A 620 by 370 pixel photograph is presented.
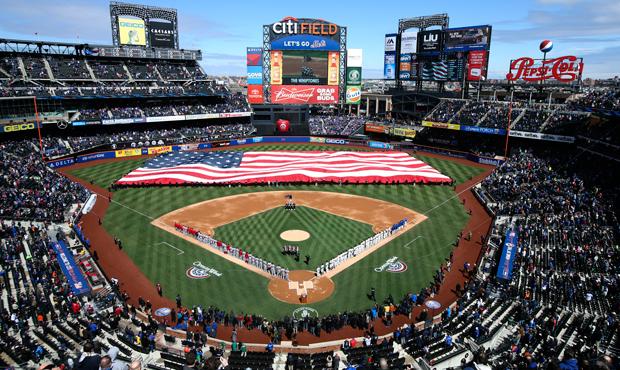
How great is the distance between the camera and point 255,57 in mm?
74750

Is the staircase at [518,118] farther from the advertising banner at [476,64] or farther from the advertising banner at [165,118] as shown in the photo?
the advertising banner at [165,118]

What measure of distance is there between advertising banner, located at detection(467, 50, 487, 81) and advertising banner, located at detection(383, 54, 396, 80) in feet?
48.8

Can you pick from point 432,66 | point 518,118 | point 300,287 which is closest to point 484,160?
point 518,118

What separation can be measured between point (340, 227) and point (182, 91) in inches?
2005

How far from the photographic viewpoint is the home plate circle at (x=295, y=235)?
31.2 meters

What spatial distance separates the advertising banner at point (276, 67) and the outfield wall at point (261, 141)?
1090 cm

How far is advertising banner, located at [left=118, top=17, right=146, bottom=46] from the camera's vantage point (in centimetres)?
7275

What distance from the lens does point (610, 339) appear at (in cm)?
1703

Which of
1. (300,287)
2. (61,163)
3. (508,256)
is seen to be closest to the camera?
(300,287)

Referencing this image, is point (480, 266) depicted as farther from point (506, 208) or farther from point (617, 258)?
point (506, 208)

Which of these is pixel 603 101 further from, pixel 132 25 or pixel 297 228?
pixel 132 25

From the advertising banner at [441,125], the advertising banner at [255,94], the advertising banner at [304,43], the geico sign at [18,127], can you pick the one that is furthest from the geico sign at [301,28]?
the geico sign at [18,127]

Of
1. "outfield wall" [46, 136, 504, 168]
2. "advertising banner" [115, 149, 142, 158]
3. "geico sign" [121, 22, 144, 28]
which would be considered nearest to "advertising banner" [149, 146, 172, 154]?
"outfield wall" [46, 136, 504, 168]

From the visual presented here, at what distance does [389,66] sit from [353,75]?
804 centimetres
